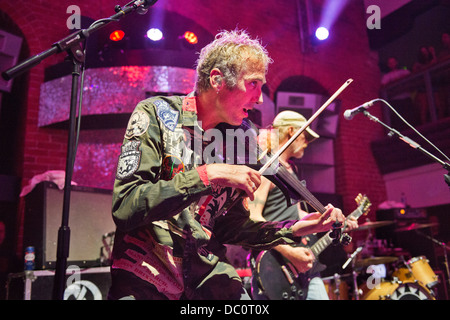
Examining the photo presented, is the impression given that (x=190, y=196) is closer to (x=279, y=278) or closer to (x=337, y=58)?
(x=279, y=278)

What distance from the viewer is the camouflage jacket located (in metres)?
1.16

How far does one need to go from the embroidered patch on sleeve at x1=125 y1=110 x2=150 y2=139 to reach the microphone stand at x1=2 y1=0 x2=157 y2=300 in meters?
0.59

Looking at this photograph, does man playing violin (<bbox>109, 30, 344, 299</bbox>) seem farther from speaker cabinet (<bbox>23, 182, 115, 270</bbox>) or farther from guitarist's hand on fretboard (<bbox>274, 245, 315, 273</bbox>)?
speaker cabinet (<bbox>23, 182, 115, 270</bbox>)

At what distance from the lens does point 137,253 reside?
4.17ft

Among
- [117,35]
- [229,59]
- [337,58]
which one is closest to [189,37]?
[117,35]

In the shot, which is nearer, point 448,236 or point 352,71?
point 448,236

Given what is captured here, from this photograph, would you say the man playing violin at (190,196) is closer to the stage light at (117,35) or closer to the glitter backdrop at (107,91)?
the glitter backdrop at (107,91)

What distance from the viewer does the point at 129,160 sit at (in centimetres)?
124

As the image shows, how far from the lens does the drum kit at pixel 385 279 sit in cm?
448

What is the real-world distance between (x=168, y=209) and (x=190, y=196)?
0.24 feet

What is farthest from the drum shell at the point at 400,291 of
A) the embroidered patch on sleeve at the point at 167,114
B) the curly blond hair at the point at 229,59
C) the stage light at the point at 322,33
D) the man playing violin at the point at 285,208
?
the stage light at the point at 322,33

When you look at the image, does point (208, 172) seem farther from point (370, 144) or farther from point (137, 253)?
point (370, 144)

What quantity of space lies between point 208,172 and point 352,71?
21.7 feet
